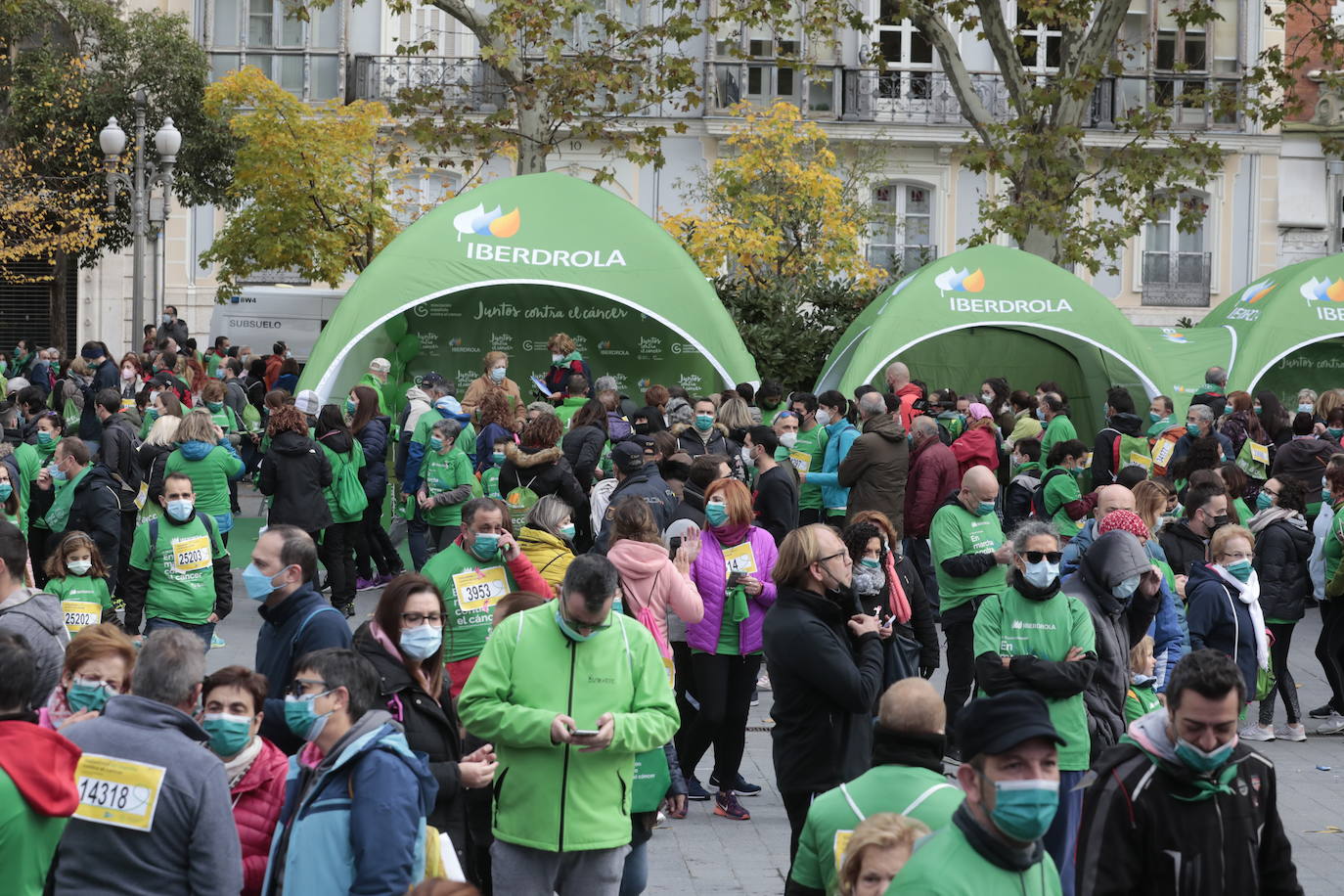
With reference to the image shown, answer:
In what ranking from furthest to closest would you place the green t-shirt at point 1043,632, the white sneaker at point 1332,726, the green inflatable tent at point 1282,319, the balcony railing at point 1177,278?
1. the balcony railing at point 1177,278
2. the green inflatable tent at point 1282,319
3. the white sneaker at point 1332,726
4. the green t-shirt at point 1043,632

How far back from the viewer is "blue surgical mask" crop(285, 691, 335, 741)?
→ 4.70m

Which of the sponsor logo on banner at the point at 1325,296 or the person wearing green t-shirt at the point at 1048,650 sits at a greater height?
the sponsor logo on banner at the point at 1325,296

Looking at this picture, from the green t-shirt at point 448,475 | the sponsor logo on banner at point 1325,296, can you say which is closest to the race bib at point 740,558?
the green t-shirt at point 448,475

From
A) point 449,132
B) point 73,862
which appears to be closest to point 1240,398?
point 449,132

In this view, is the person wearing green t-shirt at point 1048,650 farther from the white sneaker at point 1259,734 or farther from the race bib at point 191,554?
the race bib at point 191,554

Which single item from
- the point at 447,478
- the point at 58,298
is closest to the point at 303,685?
the point at 447,478

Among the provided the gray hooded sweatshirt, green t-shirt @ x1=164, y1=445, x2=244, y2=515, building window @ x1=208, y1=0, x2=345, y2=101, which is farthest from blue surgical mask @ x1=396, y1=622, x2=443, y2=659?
building window @ x1=208, y1=0, x2=345, y2=101

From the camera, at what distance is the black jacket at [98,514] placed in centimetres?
1112

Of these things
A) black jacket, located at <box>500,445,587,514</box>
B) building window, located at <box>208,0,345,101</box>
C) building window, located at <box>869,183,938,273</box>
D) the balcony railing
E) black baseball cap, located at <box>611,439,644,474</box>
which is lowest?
black jacket, located at <box>500,445,587,514</box>

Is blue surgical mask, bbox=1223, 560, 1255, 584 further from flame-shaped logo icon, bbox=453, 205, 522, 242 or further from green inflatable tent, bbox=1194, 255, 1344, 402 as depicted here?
green inflatable tent, bbox=1194, 255, 1344, 402

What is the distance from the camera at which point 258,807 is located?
197 inches

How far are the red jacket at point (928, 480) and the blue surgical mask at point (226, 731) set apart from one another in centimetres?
796

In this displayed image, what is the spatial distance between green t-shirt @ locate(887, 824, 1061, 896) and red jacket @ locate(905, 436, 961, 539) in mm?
8690

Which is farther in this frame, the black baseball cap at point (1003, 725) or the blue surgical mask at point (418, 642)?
the blue surgical mask at point (418, 642)
